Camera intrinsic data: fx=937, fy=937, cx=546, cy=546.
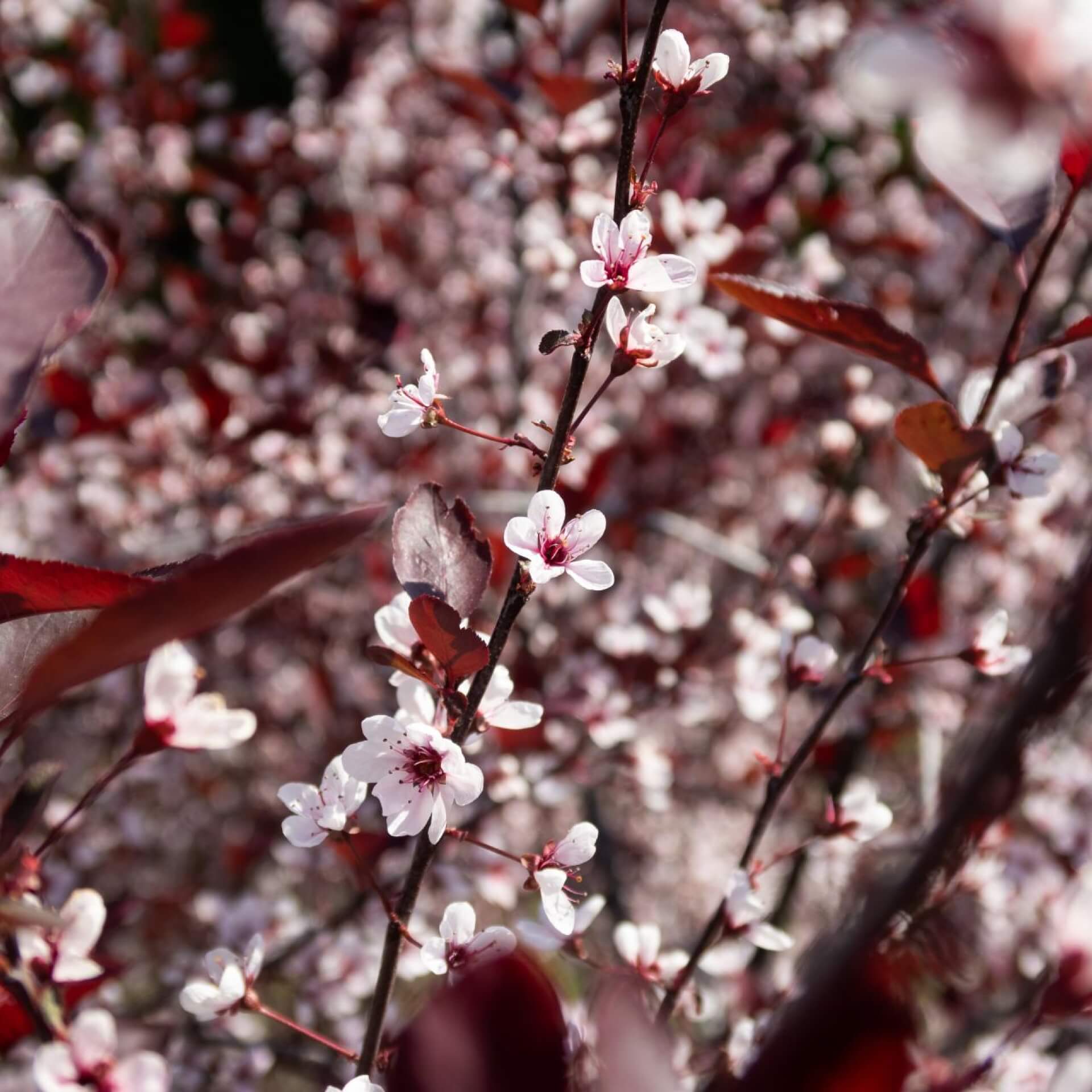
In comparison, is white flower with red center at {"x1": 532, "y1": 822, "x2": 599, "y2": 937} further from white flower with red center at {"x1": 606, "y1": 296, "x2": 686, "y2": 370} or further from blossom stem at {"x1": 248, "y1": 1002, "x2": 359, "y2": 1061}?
white flower with red center at {"x1": 606, "y1": 296, "x2": 686, "y2": 370}

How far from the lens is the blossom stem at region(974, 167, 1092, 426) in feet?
2.02

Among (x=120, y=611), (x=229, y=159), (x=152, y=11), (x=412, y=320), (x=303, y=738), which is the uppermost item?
(x=120, y=611)

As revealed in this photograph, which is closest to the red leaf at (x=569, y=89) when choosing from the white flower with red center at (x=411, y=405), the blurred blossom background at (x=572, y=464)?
the blurred blossom background at (x=572, y=464)

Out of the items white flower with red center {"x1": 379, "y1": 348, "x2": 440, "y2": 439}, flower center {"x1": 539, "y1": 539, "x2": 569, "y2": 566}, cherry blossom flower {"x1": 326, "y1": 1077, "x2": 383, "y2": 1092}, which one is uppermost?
white flower with red center {"x1": 379, "y1": 348, "x2": 440, "y2": 439}

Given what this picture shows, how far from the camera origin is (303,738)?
253 centimetres

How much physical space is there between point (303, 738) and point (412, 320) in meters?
1.29

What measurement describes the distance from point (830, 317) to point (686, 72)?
18 cm

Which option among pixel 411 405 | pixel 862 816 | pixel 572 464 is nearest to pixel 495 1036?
pixel 411 405

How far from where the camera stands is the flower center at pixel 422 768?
0.55 m

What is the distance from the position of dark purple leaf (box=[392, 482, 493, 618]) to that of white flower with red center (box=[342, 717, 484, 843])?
0.25 feet

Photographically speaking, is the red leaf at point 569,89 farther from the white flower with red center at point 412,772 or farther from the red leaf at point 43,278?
the white flower with red center at point 412,772

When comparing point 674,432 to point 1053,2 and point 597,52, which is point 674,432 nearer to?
point 597,52

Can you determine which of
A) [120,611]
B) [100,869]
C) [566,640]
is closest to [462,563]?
[120,611]

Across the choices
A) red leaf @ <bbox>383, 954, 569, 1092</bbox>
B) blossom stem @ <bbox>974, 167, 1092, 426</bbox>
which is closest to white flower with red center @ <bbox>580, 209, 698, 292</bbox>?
blossom stem @ <bbox>974, 167, 1092, 426</bbox>
